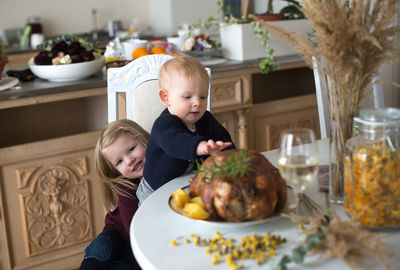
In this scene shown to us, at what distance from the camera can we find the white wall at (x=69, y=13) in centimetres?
489

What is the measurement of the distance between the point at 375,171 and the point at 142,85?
106 centimetres

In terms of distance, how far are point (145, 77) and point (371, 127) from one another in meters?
1.02

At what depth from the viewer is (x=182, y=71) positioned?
1.33 meters

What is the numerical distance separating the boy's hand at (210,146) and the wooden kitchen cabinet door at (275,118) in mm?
1815

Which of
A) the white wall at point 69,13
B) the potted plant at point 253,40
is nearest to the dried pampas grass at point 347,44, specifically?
the potted plant at point 253,40

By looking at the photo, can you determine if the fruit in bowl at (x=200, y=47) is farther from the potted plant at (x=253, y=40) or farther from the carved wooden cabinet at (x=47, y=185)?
the carved wooden cabinet at (x=47, y=185)

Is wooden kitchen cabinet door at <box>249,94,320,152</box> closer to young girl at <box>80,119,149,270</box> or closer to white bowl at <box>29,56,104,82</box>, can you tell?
white bowl at <box>29,56,104,82</box>

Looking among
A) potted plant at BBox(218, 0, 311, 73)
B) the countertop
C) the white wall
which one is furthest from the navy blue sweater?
the white wall

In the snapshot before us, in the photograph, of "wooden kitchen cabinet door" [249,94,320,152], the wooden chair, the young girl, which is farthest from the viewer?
"wooden kitchen cabinet door" [249,94,320,152]

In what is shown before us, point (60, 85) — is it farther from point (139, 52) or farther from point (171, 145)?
point (171, 145)

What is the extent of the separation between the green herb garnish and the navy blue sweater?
21 cm

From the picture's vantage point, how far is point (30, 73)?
A: 8.45 ft

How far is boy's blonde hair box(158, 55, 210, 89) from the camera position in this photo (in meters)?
1.33

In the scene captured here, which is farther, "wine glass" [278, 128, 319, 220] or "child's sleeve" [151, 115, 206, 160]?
"child's sleeve" [151, 115, 206, 160]
